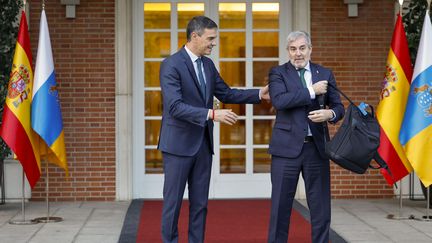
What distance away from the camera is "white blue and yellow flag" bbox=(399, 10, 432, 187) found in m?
7.67

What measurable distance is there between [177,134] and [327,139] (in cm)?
100

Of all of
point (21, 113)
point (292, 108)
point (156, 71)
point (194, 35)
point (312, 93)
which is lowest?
point (21, 113)

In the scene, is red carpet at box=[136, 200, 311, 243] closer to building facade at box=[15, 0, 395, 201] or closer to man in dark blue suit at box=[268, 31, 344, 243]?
building facade at box=[15, 0, 395, 201]

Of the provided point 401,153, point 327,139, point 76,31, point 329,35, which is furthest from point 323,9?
point 327,139

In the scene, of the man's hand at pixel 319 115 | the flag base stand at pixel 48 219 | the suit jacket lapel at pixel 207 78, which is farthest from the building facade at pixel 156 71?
the man's hand at pixel 319 115

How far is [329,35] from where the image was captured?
934 centimetres

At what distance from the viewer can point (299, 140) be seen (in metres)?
5.36

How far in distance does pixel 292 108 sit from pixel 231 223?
272cm

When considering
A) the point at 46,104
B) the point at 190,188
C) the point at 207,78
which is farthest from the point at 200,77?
the point at 46,104

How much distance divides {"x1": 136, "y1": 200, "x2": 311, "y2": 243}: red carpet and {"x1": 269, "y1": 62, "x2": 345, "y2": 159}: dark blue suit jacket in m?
1.70

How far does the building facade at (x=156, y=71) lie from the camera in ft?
30.1

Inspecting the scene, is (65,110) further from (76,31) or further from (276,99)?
(276,99)

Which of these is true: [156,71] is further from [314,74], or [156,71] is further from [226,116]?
[226,116]

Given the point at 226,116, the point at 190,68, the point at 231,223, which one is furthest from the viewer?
the point at 231,223
